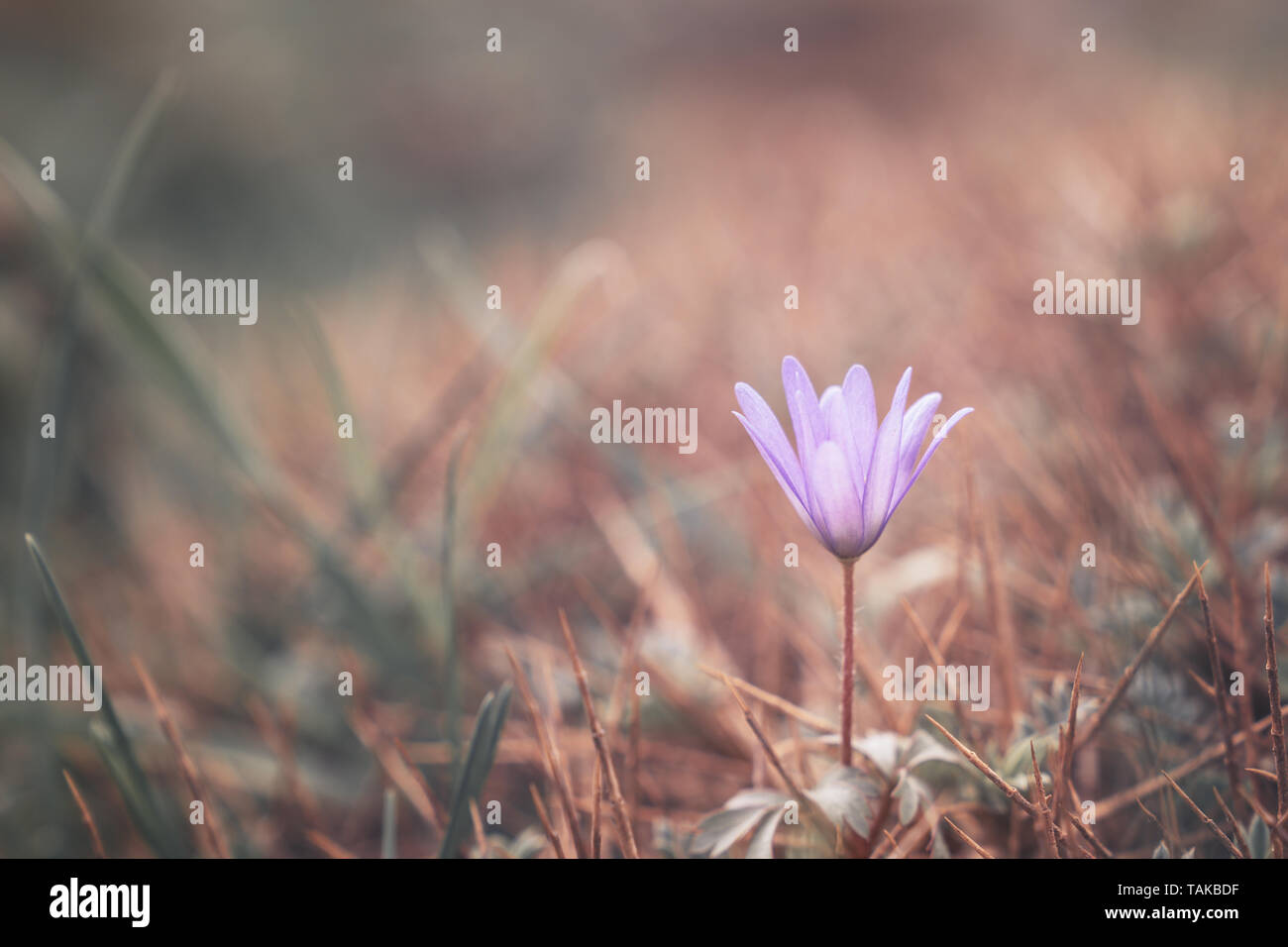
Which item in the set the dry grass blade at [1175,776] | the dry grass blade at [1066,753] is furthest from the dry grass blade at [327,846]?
the dry grass blade at [1175,776]
